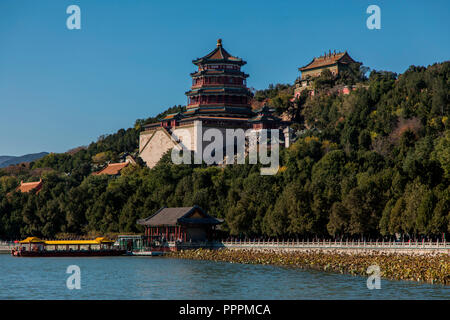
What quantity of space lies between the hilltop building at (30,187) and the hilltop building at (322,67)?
155 ft

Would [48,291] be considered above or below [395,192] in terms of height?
below

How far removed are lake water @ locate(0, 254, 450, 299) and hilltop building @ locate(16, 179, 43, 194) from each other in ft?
190

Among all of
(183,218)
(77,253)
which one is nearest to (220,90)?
(183,218)

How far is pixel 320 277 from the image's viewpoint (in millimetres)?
52688

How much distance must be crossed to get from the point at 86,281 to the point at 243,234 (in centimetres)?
3577

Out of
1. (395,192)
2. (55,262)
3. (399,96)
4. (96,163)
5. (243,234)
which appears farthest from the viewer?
(96,163)

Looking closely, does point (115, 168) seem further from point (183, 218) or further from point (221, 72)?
point (183, 218)

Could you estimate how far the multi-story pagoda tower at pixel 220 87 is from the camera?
123 meters

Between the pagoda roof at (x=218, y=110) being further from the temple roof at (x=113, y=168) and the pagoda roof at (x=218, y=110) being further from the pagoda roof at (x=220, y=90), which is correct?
the temple roof at (x=113, y=168)

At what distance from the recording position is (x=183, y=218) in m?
85.3

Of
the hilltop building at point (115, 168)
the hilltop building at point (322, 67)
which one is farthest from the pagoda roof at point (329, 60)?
the hilltop building at point (115, 168)
